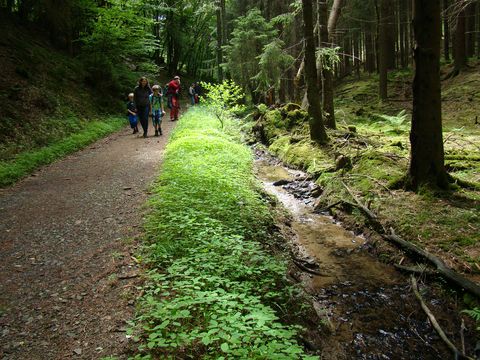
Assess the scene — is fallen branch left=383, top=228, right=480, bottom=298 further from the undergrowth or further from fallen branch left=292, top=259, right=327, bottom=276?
fallen branch left=292, top=259, right=327, bottom=276

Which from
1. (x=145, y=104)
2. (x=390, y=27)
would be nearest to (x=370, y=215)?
(x=145, y=104)

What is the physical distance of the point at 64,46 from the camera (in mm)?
20938

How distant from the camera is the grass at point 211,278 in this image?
345 cm

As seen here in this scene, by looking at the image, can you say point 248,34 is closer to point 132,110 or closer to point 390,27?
point 390,27

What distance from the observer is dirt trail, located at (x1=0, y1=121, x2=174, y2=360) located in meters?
3.72

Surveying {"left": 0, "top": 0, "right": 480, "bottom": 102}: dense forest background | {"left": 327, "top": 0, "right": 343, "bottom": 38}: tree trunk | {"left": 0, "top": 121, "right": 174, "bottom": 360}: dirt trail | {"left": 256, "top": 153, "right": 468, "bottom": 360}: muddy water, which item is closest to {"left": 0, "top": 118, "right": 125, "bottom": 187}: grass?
{"left": 0, "top": 121, "right": 174, "bottom": 360}: dirt trail

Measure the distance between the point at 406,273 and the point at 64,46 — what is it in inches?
835

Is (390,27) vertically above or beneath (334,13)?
above

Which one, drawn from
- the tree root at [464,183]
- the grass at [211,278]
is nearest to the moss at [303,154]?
the grass at [211,278]

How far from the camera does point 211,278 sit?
14.2 ft

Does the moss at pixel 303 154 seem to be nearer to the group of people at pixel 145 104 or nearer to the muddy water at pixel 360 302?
the muddy water at pixel 360 302

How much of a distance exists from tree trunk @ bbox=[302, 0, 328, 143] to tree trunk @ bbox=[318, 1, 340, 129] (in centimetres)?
77

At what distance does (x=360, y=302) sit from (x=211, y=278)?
237 cm

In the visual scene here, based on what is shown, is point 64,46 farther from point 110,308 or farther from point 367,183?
point 110,308
